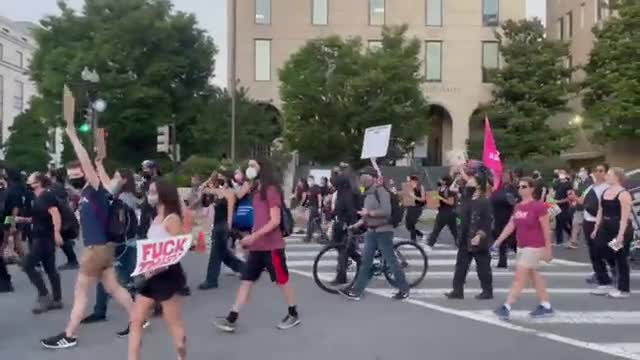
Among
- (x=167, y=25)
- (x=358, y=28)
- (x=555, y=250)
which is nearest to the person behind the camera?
(x=555, y=250)

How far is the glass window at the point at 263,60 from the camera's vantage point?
158ft

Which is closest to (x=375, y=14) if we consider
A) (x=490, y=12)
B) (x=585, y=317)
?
(x=490, y=12)

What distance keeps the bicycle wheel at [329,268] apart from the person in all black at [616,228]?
3288 millimetres

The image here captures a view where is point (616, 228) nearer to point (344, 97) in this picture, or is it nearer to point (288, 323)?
point (288, 323)

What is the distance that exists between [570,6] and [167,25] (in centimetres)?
2312

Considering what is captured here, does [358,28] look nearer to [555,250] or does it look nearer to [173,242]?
[555,250]

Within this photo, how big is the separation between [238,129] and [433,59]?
59.7 feet

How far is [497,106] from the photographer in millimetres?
42125

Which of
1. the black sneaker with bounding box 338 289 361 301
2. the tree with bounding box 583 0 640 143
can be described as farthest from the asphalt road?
the tree with bounding box 583 0 640 143

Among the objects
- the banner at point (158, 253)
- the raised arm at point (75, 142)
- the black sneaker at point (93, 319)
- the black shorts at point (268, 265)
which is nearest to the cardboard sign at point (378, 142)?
the black shorts at point (268, 265)

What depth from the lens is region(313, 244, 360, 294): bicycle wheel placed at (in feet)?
38.2

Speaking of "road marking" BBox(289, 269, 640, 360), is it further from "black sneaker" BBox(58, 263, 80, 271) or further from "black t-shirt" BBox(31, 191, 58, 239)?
"black sneaker" BBox(58, 263, 80, 271)

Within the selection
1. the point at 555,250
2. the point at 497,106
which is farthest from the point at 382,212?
the point at 497,106

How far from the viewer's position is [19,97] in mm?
88500
